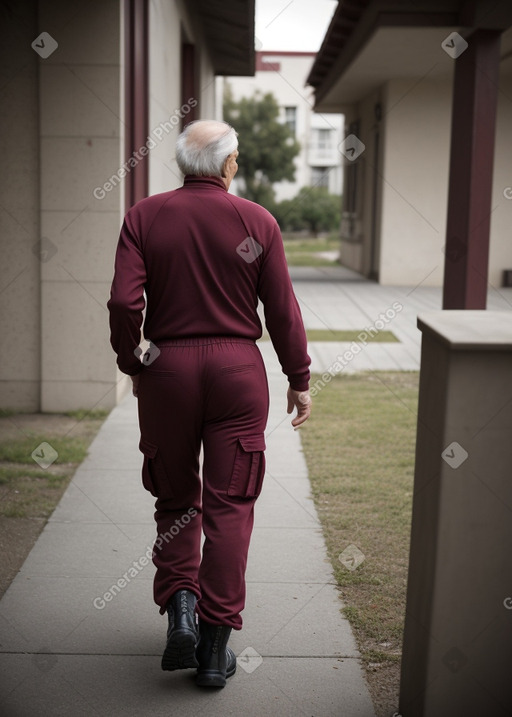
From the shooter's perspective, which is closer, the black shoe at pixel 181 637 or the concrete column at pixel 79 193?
the black shoe at pixel 181 637

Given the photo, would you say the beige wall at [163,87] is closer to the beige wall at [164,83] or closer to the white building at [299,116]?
the beige wall at [164,83]

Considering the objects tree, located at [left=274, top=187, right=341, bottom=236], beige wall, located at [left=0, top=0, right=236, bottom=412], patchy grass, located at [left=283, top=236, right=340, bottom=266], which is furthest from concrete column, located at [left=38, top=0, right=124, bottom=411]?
tree, located at [left=274, top=187, right=341, bottom=236]

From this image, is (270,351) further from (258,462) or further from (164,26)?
(258,462)

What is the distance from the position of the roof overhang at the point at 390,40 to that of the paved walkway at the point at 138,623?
244 inches

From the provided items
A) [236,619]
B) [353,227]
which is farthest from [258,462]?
[353,227]

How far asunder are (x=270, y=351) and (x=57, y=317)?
3346mm

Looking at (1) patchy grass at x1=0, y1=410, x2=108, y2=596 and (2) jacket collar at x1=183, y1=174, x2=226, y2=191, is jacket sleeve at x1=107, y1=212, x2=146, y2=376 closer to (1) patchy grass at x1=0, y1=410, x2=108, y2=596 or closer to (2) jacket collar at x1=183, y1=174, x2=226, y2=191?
(2) jacket collar at x1=183, y1=174, x2=226, y2=191

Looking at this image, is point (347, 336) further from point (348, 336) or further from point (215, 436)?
point (215, 436)

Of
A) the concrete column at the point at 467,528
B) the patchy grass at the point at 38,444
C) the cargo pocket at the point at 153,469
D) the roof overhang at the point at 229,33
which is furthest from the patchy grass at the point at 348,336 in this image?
the concrete column at the point at 467,528

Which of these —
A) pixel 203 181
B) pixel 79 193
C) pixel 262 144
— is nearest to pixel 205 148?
pixel 203 181

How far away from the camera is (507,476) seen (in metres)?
2.31

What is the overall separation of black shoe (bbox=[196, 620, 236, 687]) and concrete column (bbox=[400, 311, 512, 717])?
2.25ft

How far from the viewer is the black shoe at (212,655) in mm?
2848

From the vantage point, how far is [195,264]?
9.25 feet
